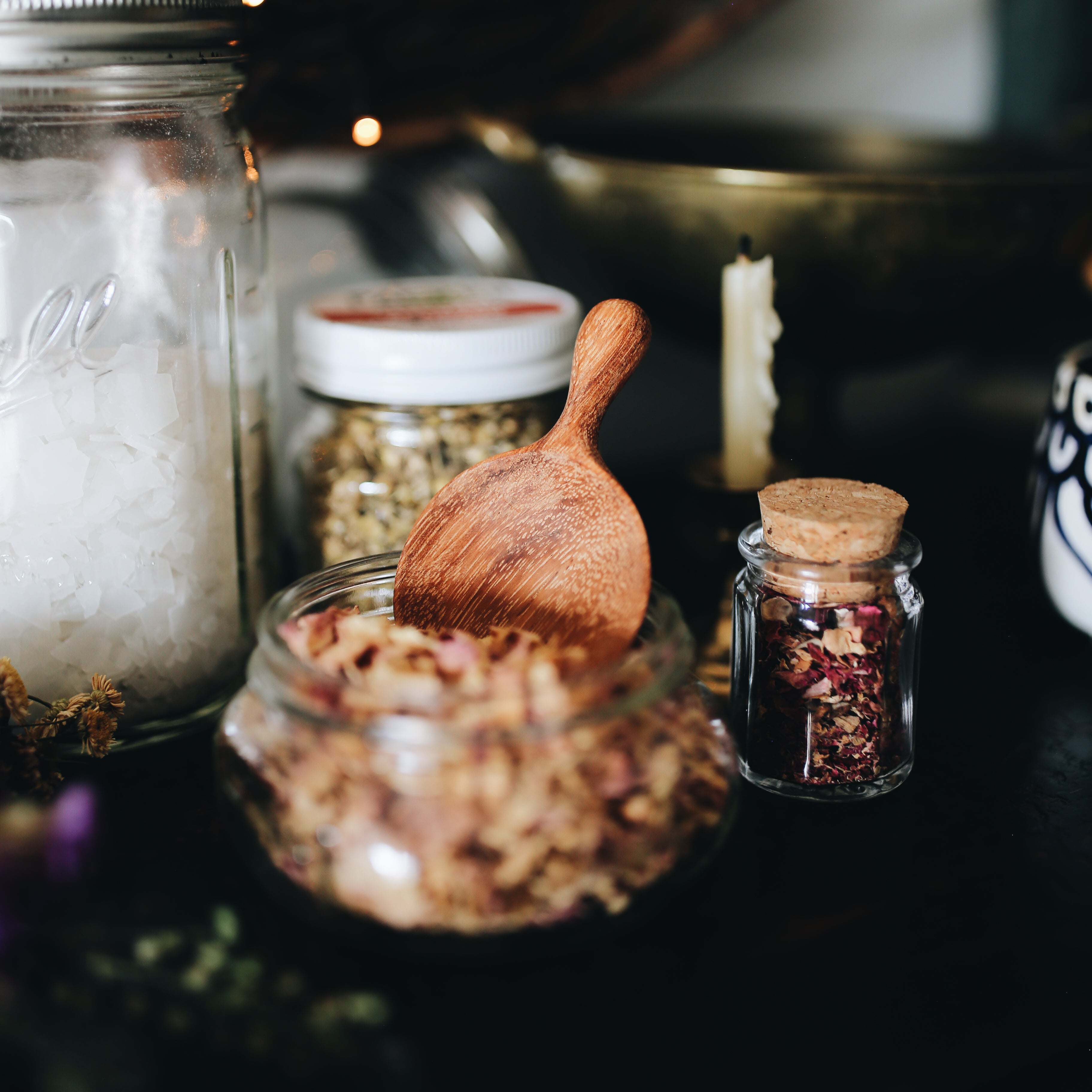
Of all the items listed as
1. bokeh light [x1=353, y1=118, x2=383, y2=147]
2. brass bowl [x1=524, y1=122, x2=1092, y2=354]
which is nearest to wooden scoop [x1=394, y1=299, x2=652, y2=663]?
brass bowl [x1=524, y1=122, x2=1092, y2=354]

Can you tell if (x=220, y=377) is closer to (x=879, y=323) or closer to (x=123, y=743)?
(x=123, y=743)

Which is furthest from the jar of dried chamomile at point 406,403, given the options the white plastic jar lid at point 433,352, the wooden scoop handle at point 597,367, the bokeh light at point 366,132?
the bokeh light at point 366,132

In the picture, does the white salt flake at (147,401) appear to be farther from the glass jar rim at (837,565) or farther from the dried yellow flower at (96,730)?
the glass jar rim at (837,565)

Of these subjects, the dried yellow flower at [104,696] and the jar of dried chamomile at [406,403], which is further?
the jar of dried chamomile at [406,403]

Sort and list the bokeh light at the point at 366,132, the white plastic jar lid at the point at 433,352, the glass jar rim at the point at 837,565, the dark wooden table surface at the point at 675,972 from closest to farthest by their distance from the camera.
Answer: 1. the dark wooden table surface at the point at 675,972
2. the glass jar rim at the point at 837,565
3. the white plastic jar lid at the point at 433,352
4. the bokeh light at the point at 366,132

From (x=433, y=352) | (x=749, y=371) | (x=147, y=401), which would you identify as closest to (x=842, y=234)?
(x=749, y=371)
